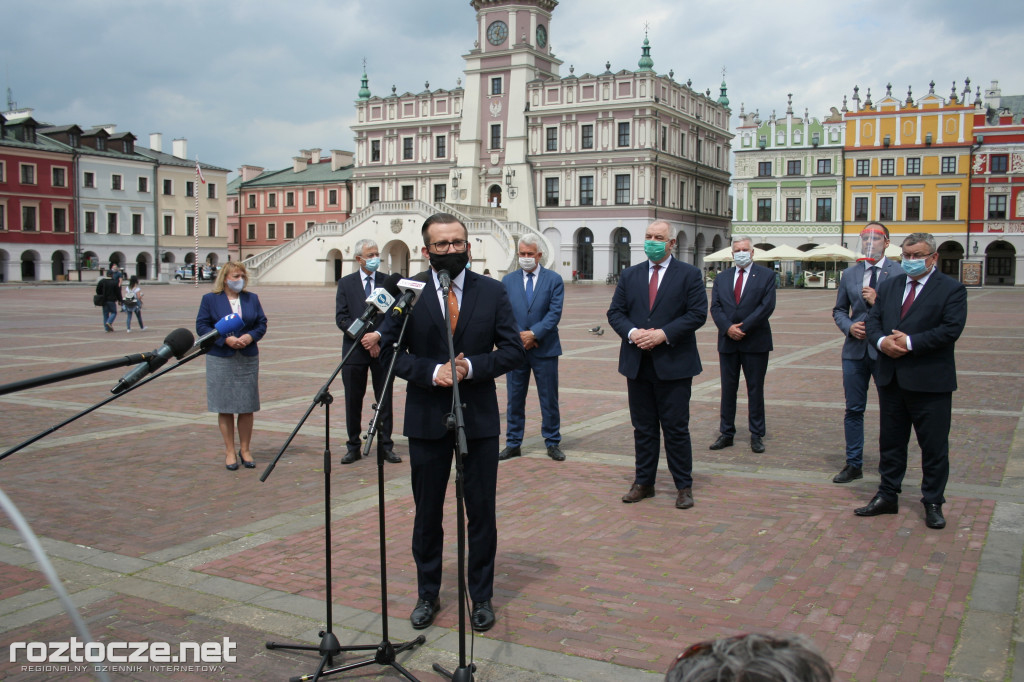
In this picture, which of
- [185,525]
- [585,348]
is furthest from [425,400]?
[585,348]

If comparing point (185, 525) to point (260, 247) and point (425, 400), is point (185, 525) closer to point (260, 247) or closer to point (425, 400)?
point (425, 400)

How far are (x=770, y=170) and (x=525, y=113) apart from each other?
65.0ft

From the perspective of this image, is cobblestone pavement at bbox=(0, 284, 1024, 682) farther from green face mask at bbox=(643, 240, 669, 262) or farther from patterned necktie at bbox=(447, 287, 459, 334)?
green face mask at bbox=(643, 240, 669, 262)

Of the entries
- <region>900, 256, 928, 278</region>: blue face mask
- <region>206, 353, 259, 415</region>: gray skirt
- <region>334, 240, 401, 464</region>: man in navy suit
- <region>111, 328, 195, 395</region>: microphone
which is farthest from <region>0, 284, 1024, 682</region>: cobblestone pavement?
<region>900, 256, 928, 278</region>: blue face mask

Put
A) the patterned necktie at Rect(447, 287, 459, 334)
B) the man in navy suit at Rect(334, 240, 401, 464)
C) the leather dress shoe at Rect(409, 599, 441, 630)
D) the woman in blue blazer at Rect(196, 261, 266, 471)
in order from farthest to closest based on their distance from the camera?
the man in navy suit at Rect(334, 240, 401, 464) → the woman in blue blazer at Rect(196, 261, 266, 471) → the patterned necktie at Rect(447, 287, 459, 334) → the leather dress shoe at Rect(409, 599, 441, 630)

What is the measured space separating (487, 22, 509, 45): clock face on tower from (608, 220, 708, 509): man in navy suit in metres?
63.4

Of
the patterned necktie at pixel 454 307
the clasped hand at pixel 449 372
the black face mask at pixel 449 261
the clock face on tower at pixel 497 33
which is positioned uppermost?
the clock face on tower at pixel 497 33

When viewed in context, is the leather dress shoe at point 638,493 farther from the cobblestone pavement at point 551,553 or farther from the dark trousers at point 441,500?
the dark trousers at point 441,500

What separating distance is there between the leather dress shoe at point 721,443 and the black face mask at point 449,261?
5091mm

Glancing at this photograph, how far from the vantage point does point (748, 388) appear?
8.91 m

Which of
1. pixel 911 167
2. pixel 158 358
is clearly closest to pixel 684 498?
pixel 158 358

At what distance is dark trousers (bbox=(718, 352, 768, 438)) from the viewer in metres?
8.82

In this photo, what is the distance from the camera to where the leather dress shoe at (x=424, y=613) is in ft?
15.0

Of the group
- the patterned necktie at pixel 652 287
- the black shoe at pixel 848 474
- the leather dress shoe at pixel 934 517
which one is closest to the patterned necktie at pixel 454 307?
the patterned necktie at pixel 652 287
